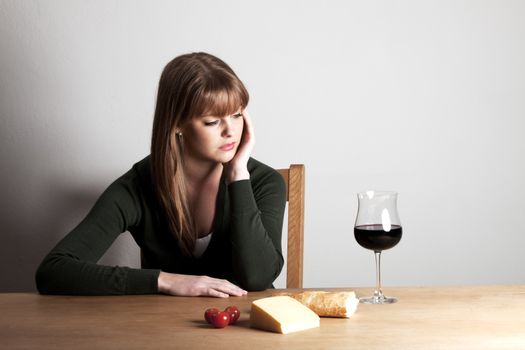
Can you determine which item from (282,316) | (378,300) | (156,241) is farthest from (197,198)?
(282,316)

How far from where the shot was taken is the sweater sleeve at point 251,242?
1.76 m

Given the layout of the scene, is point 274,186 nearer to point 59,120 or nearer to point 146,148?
point 146,148

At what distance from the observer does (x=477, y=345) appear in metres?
1.16

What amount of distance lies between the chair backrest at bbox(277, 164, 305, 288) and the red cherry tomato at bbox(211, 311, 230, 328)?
705 mm

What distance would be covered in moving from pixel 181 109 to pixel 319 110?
0.83 metres

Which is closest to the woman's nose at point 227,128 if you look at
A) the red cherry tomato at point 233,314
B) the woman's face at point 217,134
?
the woman's face at point 217,134

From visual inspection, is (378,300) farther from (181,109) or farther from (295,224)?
(181,109)

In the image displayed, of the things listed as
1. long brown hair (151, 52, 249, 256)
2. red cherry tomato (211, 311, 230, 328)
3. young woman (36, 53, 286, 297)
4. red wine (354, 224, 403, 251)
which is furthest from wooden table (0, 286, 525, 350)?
long brown hair (151, 52, 249, 256)

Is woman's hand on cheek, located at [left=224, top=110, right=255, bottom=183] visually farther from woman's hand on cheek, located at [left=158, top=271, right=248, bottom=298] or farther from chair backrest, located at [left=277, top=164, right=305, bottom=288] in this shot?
woman's hand on cheek, located at [left=158, top=271, right=248, bottom=298]

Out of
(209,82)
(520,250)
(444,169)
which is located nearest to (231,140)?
(209,82)

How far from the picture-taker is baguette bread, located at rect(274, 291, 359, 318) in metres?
1.34

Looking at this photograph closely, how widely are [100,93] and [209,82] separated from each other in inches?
32.0

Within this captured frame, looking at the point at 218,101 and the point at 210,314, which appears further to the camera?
the point at 218,101

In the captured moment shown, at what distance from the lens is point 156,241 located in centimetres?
205
